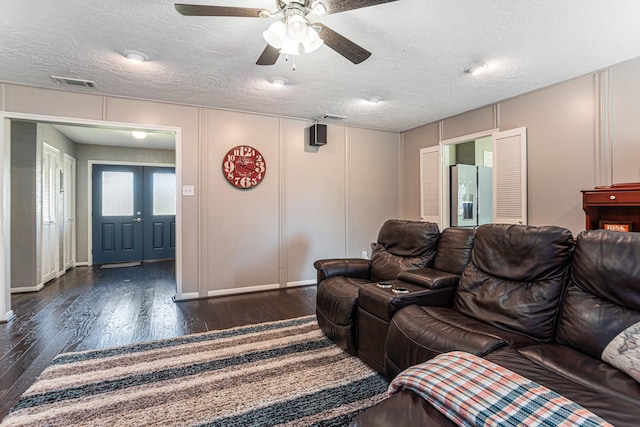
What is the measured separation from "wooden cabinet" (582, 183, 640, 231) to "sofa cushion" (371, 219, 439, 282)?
1.35 m

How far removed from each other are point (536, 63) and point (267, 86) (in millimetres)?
2574

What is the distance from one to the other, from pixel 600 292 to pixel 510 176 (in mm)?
2451

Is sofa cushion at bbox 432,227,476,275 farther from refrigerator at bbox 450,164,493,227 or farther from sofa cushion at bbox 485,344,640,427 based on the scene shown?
refrigerator at bbox 450,164,493,227

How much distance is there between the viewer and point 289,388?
199 cm

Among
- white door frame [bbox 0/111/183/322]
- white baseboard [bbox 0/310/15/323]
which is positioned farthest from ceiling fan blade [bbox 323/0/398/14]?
white baseboard [bbox 0/310/15/323]

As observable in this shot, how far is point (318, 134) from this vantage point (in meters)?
4.54

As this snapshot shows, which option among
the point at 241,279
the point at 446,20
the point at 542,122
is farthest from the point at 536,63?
the point at 241,279

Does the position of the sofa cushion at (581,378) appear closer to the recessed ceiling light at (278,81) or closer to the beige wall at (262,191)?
the recessed ceiling light at (278,81)

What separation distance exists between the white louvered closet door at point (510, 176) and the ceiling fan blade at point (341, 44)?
253 centimetres

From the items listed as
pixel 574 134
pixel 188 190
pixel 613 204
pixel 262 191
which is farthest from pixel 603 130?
pixel 188 190

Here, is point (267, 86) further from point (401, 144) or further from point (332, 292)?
point (401, 144)

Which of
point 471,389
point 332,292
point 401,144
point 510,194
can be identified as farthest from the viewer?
point 401,144

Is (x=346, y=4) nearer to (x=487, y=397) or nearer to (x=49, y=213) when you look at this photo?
(x=487, y=397)

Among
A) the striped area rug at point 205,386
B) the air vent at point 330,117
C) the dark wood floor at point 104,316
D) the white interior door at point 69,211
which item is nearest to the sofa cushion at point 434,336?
the striped area rug at point 205,386
